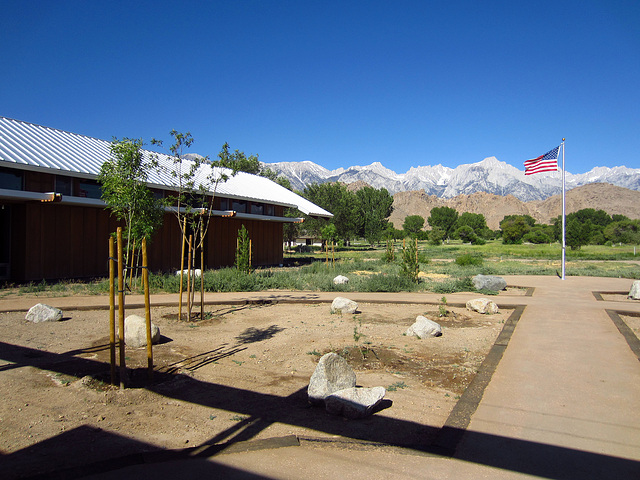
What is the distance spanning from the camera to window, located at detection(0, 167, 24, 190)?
522 inches

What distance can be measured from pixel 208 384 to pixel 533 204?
7710 inches

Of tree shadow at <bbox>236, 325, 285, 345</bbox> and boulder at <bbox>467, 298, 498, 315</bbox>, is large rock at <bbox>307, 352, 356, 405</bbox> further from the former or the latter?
boulder at <bbox>467, 298, 498, 315</bbox>

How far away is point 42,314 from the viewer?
843 centimetres

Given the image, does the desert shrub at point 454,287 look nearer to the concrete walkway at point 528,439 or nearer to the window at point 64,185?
the concrete walkway at point 528,439

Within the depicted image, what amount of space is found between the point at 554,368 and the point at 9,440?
6225mm

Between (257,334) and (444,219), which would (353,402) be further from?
(444,219)

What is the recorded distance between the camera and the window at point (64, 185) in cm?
1467

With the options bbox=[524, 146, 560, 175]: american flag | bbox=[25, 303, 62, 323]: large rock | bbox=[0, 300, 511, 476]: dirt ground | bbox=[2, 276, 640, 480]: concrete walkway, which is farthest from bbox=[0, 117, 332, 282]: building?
bbox=[524, 146, 560, 175]: american flag

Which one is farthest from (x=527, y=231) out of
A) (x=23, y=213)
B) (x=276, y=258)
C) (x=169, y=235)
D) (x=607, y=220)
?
(x=23, y=213)

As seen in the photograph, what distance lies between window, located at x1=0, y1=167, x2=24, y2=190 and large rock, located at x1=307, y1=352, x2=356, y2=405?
13.3m

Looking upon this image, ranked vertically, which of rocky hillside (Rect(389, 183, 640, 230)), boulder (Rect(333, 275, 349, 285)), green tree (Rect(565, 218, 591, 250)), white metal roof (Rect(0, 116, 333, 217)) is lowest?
boulder (Rect(333, 275, 349, 285))

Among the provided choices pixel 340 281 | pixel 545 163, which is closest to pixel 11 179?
pixel 340 281

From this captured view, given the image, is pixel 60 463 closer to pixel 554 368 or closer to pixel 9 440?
pixel 9 440

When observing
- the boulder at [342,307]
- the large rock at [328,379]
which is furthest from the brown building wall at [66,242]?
the large rock at [328,379]
